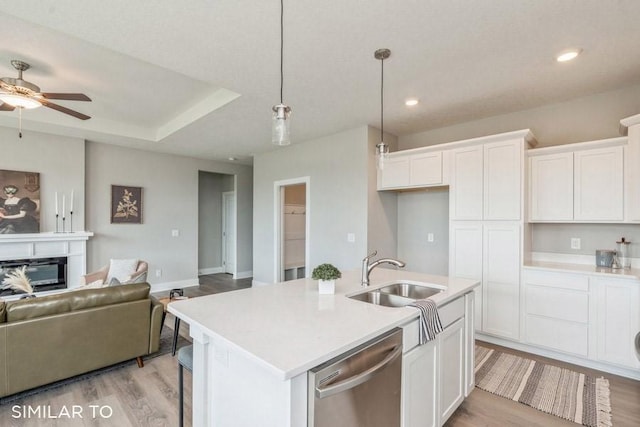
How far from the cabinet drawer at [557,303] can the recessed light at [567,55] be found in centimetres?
207

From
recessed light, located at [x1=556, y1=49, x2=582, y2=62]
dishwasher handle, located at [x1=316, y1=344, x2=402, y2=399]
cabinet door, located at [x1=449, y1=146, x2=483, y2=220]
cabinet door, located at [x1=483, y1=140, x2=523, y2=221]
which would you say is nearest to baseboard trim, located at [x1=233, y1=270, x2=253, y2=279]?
cabinet door, located at [x1=449, y1=146, x2=483, y2=220]

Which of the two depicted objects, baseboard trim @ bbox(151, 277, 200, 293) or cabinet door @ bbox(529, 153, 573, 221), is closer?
cabinet door @ bbox(529, 153, 573, 221)

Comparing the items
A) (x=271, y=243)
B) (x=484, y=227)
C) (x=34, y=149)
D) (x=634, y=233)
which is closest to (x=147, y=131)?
(x=34, y=149)

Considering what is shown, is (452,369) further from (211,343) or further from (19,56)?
(19,56)

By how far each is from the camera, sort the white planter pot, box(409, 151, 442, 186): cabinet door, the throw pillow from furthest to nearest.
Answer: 1. the throw pillow
2. box(409, 151, 442, 186): cabinet door
3. the white planter pot

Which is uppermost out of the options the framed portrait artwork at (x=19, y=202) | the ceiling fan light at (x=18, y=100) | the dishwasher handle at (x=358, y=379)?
the ceiling fan light at (x=18, y=100)

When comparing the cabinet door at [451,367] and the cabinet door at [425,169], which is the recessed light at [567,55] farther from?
the cabinet door at [451,367]

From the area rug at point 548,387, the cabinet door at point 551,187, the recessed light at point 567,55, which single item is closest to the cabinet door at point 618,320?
the area rug at point 548,387

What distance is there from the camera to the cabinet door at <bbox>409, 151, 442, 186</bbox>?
3.68 m

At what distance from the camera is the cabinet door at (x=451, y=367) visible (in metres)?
1.83

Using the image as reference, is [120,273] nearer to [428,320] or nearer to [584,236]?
[428,320]

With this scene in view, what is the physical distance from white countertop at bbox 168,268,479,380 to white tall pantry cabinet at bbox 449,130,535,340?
140cm

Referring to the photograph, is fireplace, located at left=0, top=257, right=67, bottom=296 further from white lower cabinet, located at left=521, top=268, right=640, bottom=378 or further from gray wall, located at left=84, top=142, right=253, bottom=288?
white lower cabinet, located at left=521, top=268, right=640, bottom=378

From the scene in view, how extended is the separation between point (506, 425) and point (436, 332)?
1.03 metres
